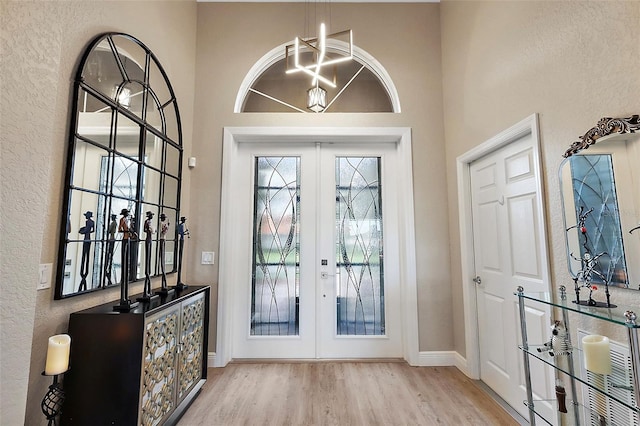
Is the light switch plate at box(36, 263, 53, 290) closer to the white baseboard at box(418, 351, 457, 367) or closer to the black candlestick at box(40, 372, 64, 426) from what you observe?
the black candlestick at box(40, 372, 64, 426)

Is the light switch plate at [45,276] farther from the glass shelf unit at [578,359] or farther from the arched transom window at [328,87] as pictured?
the glass shelf unit at [578,359]

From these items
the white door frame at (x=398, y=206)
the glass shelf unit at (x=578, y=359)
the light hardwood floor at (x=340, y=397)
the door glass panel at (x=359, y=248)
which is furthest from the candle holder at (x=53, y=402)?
the glass shelf unit at (x=578, y=359)

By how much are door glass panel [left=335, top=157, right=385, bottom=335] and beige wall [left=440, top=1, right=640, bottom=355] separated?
816 mm

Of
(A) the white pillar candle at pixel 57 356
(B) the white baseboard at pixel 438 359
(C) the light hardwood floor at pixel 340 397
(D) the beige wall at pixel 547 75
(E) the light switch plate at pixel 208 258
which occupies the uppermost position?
(D) the beige wall at pixel 547 75

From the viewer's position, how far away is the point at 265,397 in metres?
2.40

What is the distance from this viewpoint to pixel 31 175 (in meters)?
1.31

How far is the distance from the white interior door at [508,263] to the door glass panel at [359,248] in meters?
1.00

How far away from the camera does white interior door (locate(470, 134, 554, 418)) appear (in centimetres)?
204

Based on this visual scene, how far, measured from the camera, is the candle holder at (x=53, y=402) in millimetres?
1413

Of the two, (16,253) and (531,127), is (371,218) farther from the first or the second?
(16,253)

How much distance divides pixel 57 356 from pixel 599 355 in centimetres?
260

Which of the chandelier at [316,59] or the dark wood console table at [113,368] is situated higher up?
the chandelier at [316,59]

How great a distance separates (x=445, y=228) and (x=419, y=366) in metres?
1.48

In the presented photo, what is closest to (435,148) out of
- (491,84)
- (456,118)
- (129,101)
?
(456,118)
